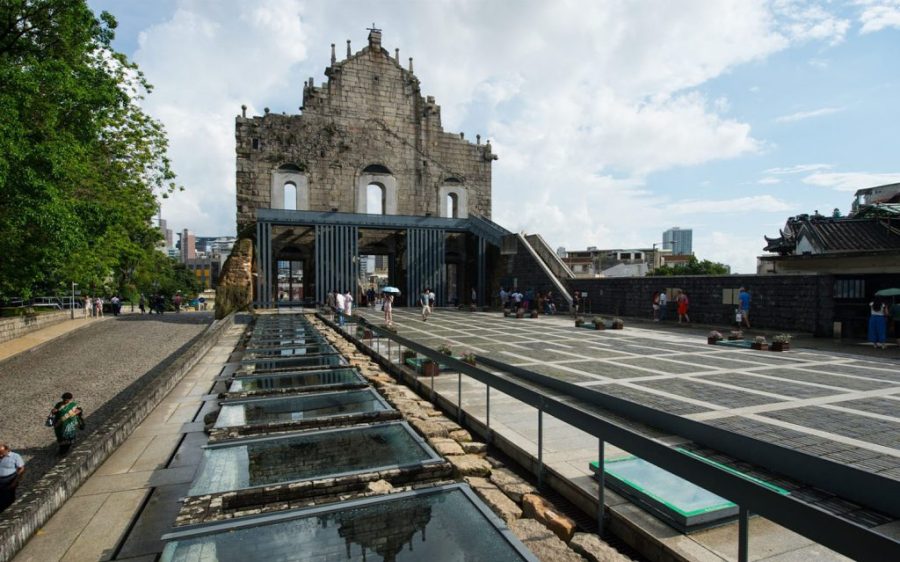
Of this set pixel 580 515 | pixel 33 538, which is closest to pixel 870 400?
pixel 580 515

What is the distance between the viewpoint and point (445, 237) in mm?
33719

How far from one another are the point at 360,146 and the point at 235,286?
588 inches

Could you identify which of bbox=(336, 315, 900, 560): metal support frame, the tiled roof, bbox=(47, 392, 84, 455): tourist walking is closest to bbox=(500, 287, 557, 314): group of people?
the tiled roof

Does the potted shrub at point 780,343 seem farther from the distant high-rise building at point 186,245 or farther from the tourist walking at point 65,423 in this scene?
the distant high-rise building at point 186,245

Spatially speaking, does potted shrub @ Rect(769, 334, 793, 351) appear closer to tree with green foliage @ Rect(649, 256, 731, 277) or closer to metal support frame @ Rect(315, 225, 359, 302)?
metal support frame @ Rect(315, 225, 359, 302)

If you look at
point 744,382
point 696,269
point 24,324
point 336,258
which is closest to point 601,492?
point 744,382

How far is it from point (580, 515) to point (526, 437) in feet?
5.45

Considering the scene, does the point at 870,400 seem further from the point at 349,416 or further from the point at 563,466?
the point at 349,416

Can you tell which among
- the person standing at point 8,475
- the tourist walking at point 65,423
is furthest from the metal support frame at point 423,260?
the person standing at point 8,475

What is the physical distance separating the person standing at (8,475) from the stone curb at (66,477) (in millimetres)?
977

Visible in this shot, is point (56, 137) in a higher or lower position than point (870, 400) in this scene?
higher

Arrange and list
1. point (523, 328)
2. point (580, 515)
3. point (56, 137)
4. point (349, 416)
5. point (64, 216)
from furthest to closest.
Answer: point (523, 328), point (56, 137), point (64, 216), point (349, 416), point (580, 515)

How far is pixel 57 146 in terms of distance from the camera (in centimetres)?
1307

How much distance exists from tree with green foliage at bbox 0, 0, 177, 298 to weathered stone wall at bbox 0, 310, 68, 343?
132 cm
